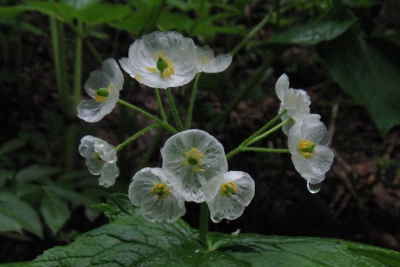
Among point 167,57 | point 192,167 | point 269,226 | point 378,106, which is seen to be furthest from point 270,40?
point 192,167

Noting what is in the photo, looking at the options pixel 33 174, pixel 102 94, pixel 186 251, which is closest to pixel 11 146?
pixel 33 174

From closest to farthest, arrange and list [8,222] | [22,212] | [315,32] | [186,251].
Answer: [186,251] → [8,222] → [22,212] → [315,32]

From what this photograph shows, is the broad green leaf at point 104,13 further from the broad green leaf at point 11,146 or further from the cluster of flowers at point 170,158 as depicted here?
the cluster of flowers at point 170,158

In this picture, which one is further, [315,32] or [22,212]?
[315,32]

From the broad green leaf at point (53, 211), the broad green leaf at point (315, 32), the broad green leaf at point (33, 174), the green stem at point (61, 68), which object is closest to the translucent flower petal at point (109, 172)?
the broad green leaf at point (53, 211)

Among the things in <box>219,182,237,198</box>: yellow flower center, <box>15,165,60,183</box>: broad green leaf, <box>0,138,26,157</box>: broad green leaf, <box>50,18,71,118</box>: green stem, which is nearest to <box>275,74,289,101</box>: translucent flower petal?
<box>219,182,237,198</box>: yellow flower center

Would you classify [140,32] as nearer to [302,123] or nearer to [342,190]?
[302,123]

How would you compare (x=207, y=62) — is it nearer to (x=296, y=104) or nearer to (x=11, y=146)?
(x=296, y=104)

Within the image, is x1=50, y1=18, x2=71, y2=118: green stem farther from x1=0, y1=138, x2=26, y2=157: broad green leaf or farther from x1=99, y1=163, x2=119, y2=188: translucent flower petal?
x1=99, y1=163, x2=119, y2=188: translucent flower petal
